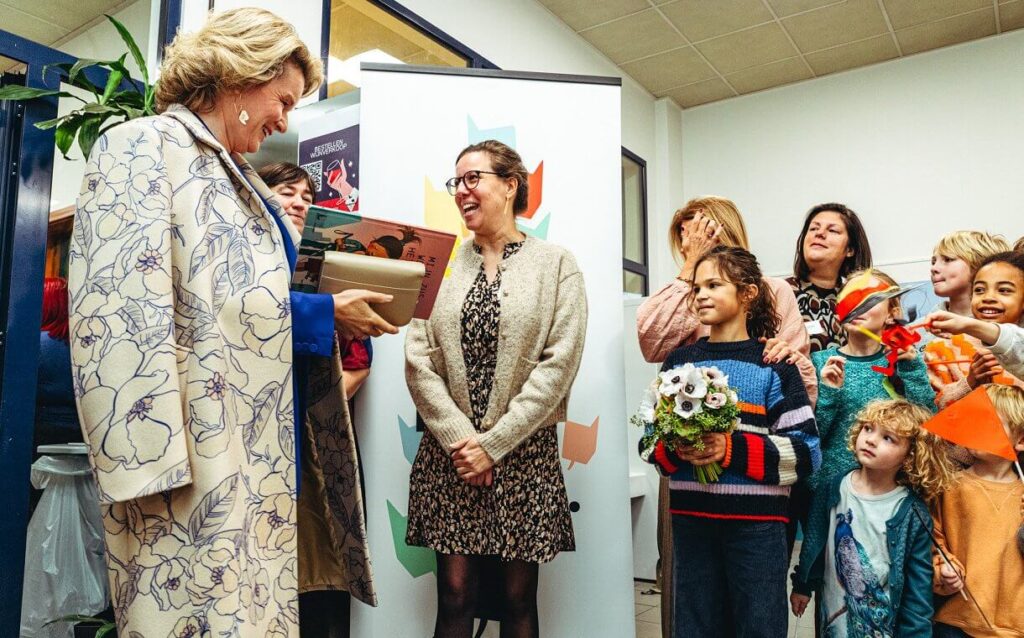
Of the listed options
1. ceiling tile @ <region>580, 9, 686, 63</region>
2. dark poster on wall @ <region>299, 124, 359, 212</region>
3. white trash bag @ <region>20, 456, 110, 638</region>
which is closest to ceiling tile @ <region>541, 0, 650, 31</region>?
ceiling tile @ <region>580, 9, 686, 63</region>

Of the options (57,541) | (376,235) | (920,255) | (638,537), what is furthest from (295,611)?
(920,255)

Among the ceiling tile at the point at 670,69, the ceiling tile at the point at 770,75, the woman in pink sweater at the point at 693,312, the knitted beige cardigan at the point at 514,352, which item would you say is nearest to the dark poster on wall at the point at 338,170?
the knitted beige cardigan at the point at 514,352

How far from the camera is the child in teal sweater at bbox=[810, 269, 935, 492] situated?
7.36 ft

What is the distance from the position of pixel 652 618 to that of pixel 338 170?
2428mm

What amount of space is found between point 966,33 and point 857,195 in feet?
4.26

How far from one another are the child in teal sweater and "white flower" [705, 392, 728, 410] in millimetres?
552

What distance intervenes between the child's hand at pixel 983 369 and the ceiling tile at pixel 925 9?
146 inches

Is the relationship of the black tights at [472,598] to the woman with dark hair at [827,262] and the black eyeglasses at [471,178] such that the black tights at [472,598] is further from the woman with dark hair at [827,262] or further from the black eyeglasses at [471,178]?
the woman with dark hair at [827,262]

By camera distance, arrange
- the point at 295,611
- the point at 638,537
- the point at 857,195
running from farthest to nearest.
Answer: the point at 857,195, the point at 638,537, the point at 295,611

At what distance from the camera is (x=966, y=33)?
5.32 meters

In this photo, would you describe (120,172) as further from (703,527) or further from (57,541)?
(703,527)

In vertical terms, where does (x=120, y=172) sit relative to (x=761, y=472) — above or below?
above

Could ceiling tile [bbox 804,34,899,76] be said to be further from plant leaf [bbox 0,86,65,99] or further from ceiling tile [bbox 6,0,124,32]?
Result: plant leaf [bbox 0,86,65,99]

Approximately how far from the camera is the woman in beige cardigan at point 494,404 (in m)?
2.00
